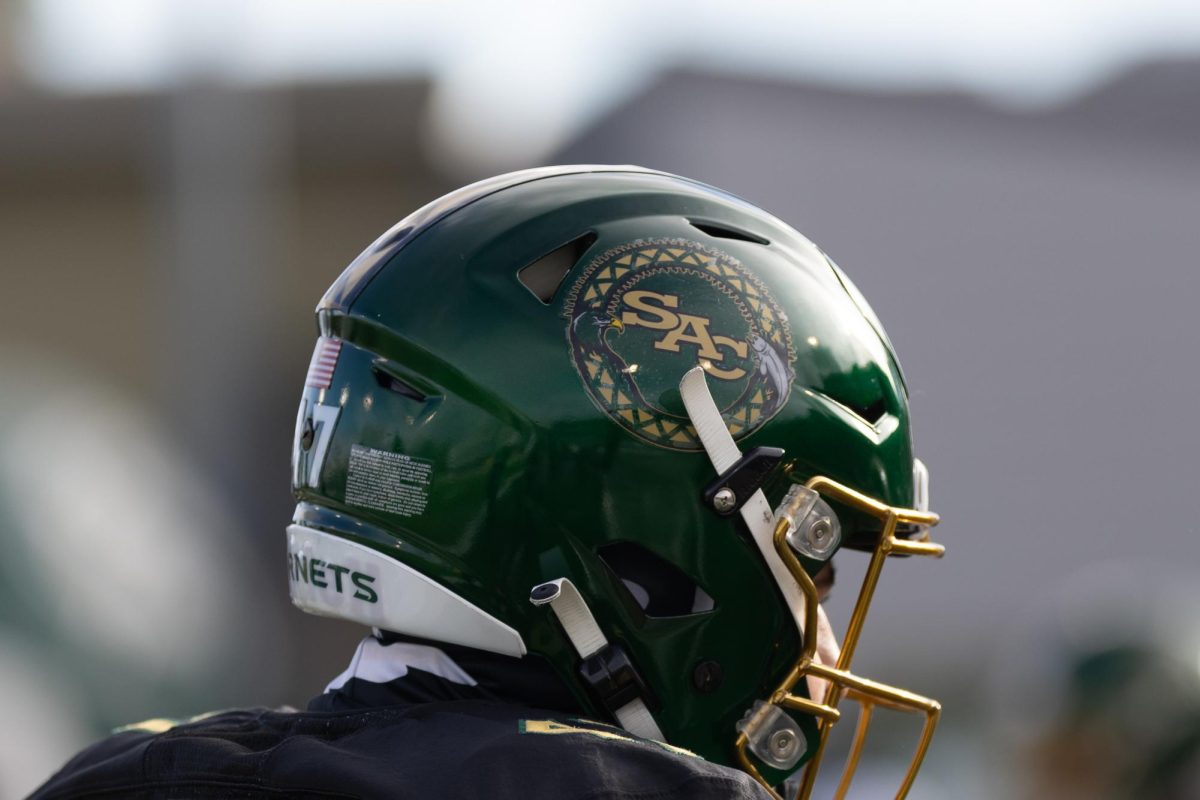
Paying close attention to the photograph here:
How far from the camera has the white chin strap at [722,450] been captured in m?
2.28

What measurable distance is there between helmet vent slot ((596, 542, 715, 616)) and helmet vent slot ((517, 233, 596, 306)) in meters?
0.37

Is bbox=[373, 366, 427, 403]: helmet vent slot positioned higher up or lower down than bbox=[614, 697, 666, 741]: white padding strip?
higher up

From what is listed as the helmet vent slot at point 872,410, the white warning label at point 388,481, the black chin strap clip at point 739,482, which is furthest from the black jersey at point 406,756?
the helmet vent slot at point 872,410

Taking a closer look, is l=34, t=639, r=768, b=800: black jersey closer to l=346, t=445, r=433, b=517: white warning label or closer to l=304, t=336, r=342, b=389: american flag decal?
l=346, t=445, r=433, b=517: white warning label

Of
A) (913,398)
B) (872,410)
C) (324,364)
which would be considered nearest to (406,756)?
(324,364)

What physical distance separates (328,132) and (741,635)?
706 inches

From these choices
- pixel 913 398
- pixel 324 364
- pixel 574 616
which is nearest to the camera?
pixel 574 616

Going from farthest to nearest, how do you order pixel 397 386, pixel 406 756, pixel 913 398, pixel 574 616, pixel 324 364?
1. pixel 913 398
2. pixel 324 364
3. pixel 397 386
4. pixel 574 616
5. pixel 406 756

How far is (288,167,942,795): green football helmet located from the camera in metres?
2.26

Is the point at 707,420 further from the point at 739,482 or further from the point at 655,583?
the point at 655,583

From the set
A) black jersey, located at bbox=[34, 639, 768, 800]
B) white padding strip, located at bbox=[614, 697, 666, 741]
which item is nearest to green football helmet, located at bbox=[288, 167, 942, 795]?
white padding strip, located at bbox=[614, 697, 666, 741]

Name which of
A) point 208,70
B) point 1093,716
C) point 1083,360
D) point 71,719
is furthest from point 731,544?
point 1083,360

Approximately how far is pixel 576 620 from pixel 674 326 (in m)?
0.43

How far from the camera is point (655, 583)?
2311mm
